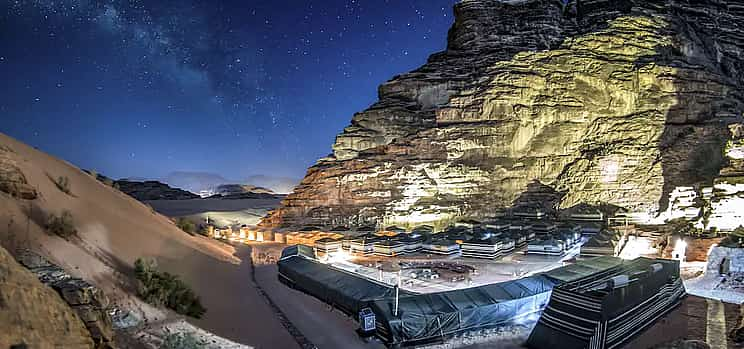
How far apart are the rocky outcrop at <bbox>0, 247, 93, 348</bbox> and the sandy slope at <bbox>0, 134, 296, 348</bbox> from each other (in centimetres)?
198

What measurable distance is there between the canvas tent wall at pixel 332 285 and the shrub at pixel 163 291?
331 centimetres

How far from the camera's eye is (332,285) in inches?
432

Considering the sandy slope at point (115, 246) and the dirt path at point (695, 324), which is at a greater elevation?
the sandy slope at point (115, 246)

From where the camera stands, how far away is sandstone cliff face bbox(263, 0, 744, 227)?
28.2m

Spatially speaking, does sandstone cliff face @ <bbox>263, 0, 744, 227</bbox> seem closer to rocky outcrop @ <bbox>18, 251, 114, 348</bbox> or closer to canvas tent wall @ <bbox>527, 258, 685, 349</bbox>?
canvas tent wall @ <bbox>527, 258, 685, 349</bbox>

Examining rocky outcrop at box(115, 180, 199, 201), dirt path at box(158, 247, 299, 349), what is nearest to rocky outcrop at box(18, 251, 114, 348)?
dirt path at box(158, 247, 299, 349)

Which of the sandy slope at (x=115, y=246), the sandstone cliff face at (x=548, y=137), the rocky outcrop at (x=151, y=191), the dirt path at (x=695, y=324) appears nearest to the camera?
the sandy slope at (x=115, y=246)

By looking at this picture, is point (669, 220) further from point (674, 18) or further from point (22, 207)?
point (22, 207)

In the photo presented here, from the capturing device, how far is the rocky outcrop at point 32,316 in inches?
159

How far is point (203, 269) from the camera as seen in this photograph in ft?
39.3

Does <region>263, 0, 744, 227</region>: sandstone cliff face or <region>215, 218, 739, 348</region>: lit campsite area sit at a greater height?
<region>263, 0, 744, 227</region>: sandstone cliff face

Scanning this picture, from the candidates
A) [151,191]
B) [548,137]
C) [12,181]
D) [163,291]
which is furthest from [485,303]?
[151,191]

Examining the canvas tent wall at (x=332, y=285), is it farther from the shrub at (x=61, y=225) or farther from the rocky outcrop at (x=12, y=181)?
the rocky outcrop at (x=12, y=181)

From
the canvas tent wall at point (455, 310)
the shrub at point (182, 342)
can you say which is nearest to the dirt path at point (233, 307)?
the shrub at point (182, 342)
